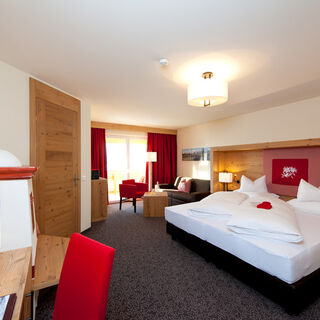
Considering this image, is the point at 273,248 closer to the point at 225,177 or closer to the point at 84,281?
the point at 84,281

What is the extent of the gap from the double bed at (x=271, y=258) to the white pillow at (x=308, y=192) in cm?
63

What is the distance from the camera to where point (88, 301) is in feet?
2.86

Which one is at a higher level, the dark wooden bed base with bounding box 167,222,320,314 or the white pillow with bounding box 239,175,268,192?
the white pillow with bounding box 239,175,268,192

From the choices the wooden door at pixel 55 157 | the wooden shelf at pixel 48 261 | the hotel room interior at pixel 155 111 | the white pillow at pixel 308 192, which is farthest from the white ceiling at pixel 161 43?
the wooden shelf at pixel 48 261

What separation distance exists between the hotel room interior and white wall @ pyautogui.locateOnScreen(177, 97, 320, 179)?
1.1 inches

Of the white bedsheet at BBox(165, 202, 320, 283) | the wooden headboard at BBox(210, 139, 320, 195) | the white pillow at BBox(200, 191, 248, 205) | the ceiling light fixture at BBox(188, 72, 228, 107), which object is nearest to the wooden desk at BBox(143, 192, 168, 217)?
the wooden headboard at BBox(210, 139, 320, 195)

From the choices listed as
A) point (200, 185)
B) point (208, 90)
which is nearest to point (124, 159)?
point (200, 185)

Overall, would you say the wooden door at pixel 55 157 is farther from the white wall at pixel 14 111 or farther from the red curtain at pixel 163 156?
the red curtain at pixel 163 156

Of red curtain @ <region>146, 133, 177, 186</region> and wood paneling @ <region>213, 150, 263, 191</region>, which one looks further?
red curtain @ <region>146, 133, 177, 186</region>

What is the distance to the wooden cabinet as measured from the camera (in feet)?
12.8

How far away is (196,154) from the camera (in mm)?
5594

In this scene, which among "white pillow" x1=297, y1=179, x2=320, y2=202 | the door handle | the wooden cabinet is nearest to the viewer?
"white pillow" x1=297, y1=179, x2=320, y2=202

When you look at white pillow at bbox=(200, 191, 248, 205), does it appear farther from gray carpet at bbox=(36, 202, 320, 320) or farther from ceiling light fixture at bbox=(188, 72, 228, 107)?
ceiling light fixture at bbox=(188, 72, 228, 107)

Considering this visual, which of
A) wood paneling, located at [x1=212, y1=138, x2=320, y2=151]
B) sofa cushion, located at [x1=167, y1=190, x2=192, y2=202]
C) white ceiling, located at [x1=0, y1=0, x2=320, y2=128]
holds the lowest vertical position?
sofa cushion, located at [x1=167, y1=190, x2=192, y2=202]
